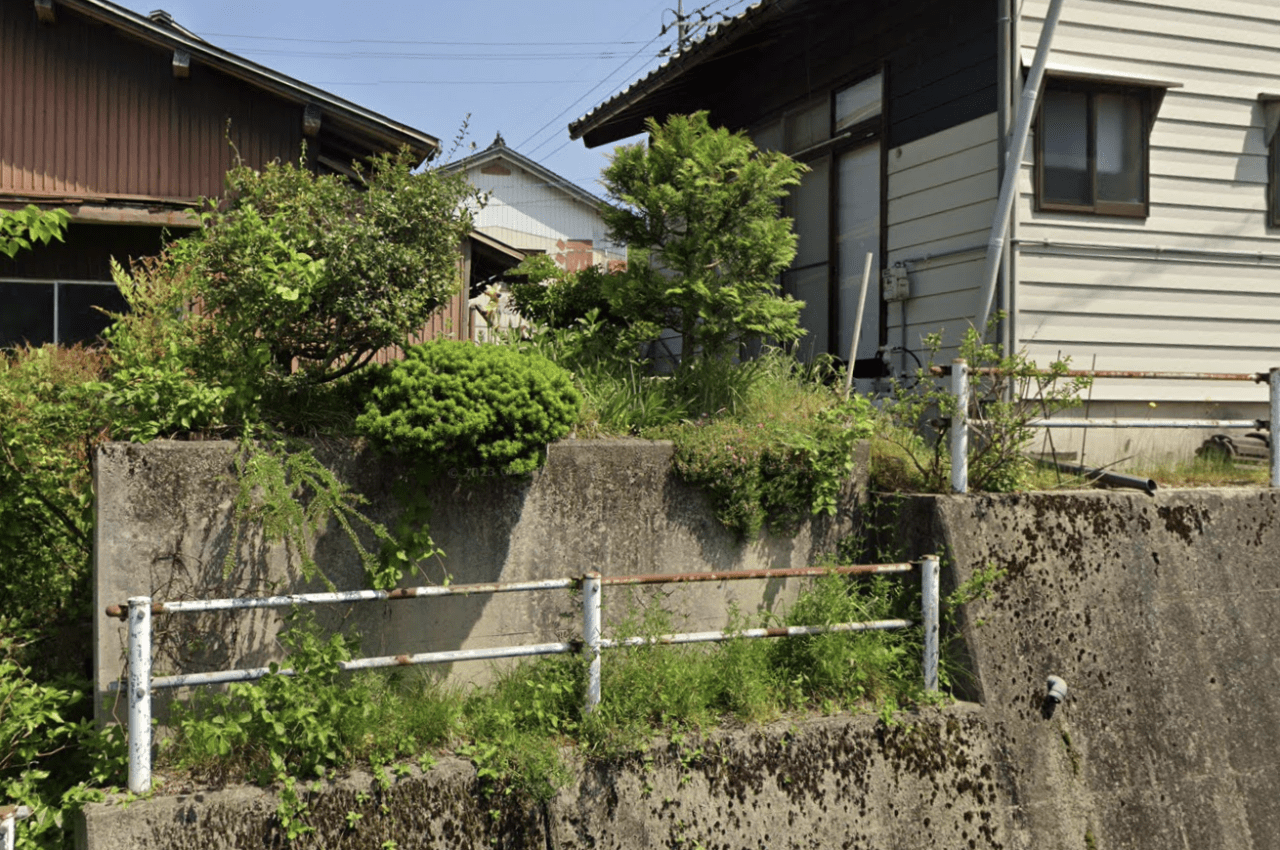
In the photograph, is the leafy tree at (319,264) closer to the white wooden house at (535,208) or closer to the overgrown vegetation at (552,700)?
the overgrown vegetation at (552,700)

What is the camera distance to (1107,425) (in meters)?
6.77

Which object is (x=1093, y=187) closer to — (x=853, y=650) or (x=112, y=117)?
(x=853, y=650)

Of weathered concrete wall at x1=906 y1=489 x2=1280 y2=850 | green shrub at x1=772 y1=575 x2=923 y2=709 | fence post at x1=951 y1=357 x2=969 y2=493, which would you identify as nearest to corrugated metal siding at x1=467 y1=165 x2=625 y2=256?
fence post at x1=951 y1=357 x2=969 y2=493

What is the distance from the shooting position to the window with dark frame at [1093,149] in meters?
8.33

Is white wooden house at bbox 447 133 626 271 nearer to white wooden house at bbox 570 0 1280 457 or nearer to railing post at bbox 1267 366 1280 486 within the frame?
white wooden house at bbox 570 0 1280 457

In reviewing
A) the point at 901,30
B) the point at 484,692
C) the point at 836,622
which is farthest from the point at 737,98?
the point at 484,692

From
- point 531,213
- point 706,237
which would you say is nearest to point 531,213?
point 531,213

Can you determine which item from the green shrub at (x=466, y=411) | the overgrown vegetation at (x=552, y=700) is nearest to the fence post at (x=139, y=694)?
the overgrown vegetation at (x=552, y=700)

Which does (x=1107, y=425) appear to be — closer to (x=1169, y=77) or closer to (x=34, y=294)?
(x=1169, y=77)

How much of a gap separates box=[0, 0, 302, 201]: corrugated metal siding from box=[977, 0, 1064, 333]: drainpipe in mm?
7212

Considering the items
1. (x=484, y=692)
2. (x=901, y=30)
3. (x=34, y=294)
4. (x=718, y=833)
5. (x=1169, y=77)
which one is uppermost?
(x=901, y=30)

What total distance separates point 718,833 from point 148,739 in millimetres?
2755

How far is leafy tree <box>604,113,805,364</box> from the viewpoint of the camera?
7.11m

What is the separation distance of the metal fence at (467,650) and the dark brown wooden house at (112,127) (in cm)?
639
